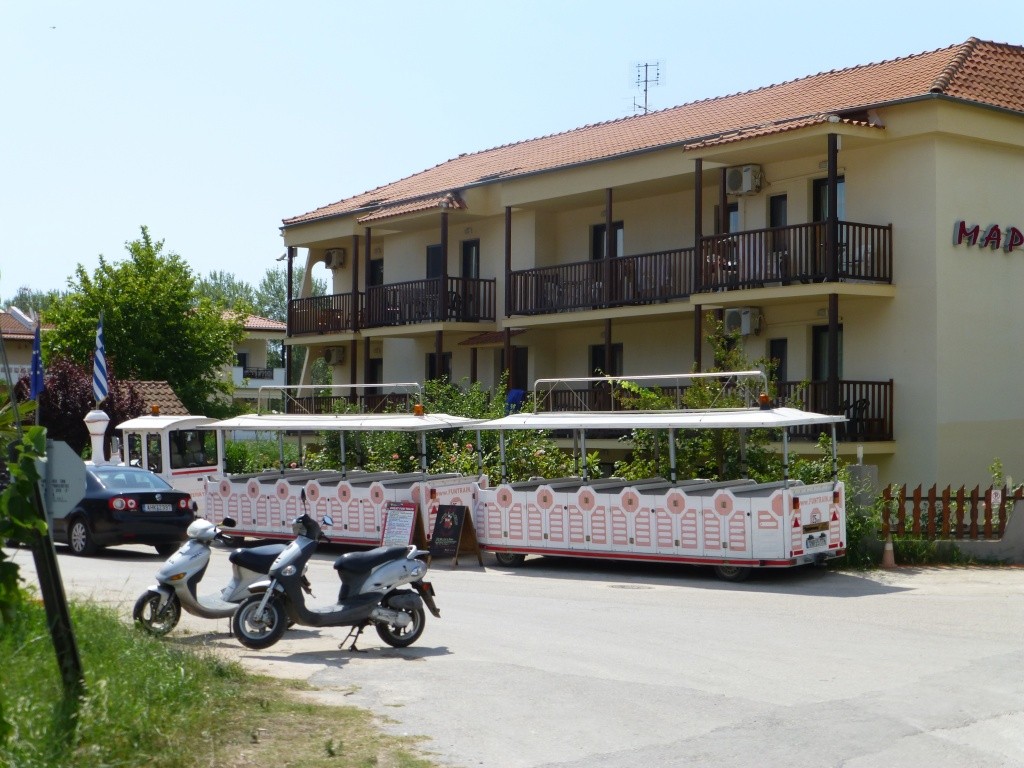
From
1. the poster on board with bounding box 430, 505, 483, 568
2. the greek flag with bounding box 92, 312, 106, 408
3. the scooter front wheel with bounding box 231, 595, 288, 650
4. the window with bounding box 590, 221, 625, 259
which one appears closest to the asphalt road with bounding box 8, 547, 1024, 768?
the scooter front wheel with bounding box 231, 595, 288, 650

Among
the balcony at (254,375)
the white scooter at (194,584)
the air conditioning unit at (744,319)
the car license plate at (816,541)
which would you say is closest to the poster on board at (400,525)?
the car license plate at (816,541)

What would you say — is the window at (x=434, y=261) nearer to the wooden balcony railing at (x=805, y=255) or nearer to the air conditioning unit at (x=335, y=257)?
the air conditioning unit at (x=335, y=257)

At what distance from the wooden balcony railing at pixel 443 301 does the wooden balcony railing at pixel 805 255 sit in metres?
9.91

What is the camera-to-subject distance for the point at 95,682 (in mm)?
7965

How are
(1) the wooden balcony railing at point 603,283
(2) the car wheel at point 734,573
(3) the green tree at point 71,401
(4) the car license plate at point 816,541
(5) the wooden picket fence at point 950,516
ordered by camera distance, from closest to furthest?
(4) the car license plate at point 816,541 → (2) the car wheel at point 734,573 → (5) the wooden picket fence at point 950,516 → (1) the wooden balcony railing at point 603,283 → (3) the green tree at point 71,401

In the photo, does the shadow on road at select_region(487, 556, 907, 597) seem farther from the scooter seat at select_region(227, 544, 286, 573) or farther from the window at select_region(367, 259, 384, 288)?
the window at select_region(367, 259, 384, 288)

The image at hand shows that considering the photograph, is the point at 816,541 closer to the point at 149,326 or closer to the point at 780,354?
the point at 780,354

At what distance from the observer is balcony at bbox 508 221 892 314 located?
24594mm

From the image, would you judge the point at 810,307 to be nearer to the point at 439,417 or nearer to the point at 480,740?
the point at 439,417

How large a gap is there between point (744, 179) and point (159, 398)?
679 inches

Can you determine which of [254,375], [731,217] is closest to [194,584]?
[731,217]

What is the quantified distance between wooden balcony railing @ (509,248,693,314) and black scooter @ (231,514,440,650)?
16.7 m

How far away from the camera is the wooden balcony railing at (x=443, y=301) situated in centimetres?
3409

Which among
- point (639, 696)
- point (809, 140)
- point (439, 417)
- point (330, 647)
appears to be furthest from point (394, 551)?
point (809, 140)
